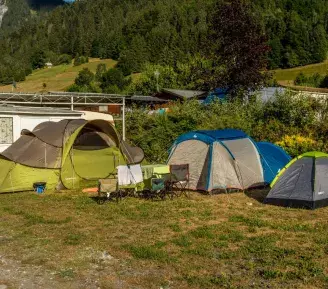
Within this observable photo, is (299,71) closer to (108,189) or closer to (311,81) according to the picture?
(311,81)

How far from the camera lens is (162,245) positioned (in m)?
7.29

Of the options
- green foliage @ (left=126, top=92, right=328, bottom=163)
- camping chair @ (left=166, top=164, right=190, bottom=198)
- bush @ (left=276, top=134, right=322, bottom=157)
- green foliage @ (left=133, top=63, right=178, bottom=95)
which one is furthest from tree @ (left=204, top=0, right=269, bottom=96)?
green foliage @ (left=133, top=63, right=178, bottom=95)

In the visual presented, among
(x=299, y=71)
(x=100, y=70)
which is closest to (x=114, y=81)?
(x=100, y=70)

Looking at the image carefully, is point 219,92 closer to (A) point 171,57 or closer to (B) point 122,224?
(B) point 122,224

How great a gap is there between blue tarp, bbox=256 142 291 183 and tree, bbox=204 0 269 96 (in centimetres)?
629

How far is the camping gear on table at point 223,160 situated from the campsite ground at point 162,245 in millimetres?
1059

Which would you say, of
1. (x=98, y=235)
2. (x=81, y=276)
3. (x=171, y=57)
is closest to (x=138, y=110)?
(x=98, y=235)

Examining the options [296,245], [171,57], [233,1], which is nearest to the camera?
[296,245]

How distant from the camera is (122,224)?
28.8 feet

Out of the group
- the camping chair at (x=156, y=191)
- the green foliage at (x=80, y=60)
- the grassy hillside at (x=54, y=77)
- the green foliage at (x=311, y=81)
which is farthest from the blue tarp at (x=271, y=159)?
the green foliage at (x=80, y=60)

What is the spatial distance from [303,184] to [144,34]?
84102mm

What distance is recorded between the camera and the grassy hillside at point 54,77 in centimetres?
7419

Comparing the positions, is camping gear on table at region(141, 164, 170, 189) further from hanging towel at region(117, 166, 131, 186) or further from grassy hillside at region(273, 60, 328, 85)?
grassy hillside at region(273, 60, 328, 85)

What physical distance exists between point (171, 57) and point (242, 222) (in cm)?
6073
